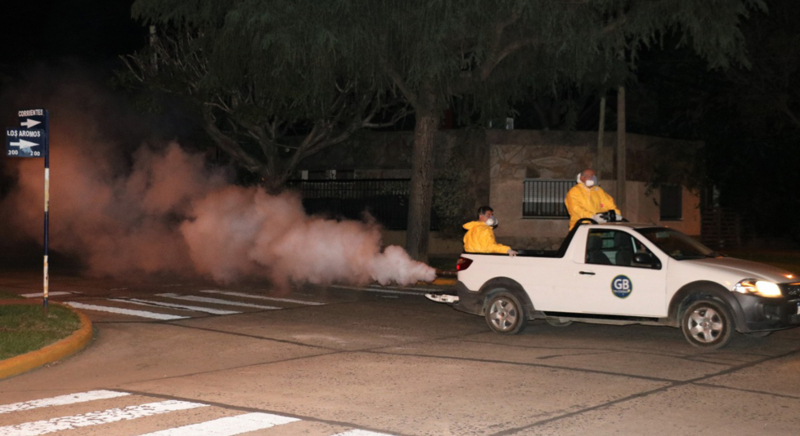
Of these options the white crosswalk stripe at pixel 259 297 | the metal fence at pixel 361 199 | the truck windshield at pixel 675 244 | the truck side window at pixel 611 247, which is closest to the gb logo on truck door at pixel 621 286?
the truck side window at pixel 611 247

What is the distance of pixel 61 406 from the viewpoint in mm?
8305

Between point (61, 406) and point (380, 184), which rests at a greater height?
point (380, 184)

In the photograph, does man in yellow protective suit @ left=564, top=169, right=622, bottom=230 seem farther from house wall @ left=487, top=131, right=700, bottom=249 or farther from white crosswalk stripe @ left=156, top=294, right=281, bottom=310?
house wall @ left=487, top=131, right=700, bottom=249

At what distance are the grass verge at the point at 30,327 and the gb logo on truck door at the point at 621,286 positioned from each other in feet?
23.4

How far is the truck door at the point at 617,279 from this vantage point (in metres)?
11.6

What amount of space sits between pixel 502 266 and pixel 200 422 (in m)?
6.21

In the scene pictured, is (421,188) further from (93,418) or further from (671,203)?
(93,418)

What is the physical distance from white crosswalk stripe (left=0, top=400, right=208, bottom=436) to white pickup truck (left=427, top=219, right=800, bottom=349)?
564 cm

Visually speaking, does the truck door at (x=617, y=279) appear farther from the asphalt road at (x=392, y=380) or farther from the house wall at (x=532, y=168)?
the house wall at (x=532, y=168)

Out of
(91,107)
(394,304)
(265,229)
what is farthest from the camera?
(91,107)

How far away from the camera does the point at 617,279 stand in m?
11.9

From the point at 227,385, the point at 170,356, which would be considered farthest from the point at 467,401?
the point at 170,356

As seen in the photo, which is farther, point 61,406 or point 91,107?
point 91,107

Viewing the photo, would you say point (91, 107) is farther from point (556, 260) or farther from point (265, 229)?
point (556, 260)
